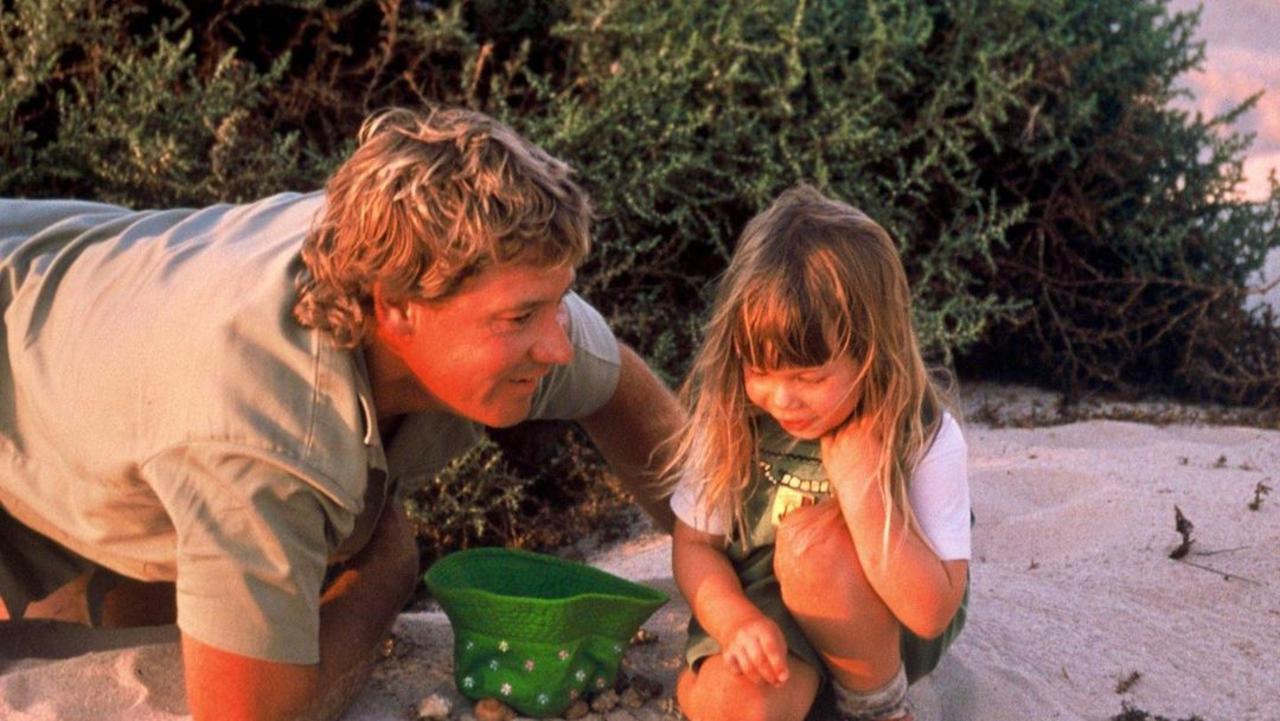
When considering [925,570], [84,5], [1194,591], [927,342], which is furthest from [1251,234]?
[84,5]

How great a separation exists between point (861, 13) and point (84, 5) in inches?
98.9

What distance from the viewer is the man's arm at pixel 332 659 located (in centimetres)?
221

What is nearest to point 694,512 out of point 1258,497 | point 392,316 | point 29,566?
point 392,316

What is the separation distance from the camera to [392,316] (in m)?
2.36

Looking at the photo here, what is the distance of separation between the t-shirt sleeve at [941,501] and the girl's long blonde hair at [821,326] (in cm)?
2

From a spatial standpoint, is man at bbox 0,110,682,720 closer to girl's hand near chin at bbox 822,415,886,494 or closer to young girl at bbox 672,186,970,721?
young girl at bbox 672,186,970,721

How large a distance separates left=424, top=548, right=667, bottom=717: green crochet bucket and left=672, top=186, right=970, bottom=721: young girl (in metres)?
0.14

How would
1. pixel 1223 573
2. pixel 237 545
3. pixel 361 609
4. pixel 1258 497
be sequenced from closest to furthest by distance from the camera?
pixel 237 545 < pixel 361 609 < pixel 1223 573 < pixel 1258 497

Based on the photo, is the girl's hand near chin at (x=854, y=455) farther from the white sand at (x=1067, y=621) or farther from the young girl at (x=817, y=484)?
the white sand at (x=1067, y=621)

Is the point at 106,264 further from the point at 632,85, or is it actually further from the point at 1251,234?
the point at 1251,234

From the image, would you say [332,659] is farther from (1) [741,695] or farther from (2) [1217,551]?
(2) [1217,551]

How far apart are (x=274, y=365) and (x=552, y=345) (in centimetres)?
45

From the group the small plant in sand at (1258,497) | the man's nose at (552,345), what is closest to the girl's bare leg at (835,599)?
the man's nose at (552,345)

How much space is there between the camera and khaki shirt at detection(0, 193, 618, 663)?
7.10 feet
